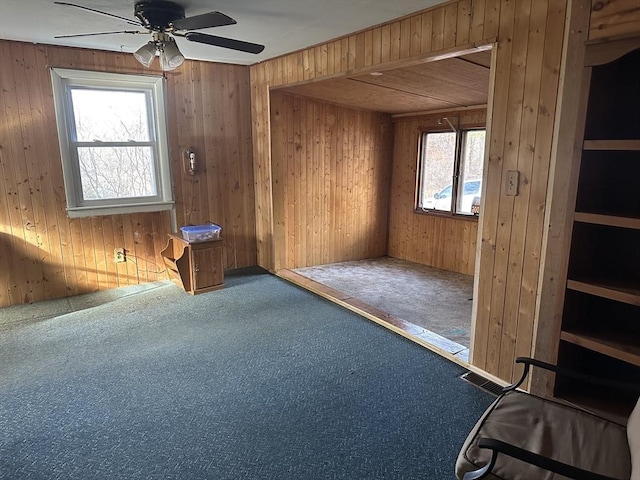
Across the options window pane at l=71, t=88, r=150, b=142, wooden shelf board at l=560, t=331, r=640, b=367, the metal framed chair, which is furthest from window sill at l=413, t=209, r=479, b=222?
the metal framed chair

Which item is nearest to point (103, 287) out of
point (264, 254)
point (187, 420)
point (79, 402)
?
point (264, 254)

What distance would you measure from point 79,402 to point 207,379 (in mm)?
709

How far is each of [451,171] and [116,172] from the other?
13.1ft

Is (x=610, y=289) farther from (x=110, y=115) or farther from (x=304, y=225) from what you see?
(x=110, y=115)

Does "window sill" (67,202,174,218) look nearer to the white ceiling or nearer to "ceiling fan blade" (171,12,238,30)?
the white ceiling

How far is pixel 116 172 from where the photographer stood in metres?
4.17

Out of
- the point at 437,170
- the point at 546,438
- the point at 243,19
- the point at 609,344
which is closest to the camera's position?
the point at 546,438

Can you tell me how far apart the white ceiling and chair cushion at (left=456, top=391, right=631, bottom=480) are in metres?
2.31

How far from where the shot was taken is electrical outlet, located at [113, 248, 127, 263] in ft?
13.8

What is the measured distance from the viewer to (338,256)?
572 cm

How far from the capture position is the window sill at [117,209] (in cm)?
395

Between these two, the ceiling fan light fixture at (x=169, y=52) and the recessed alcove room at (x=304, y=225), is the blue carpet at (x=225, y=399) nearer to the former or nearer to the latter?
the recessed alcove room at (x=304, y=225)

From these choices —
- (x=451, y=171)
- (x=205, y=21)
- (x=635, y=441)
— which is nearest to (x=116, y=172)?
(x=205, y=21)

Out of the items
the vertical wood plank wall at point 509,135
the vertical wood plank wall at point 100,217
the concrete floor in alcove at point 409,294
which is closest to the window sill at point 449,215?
the concrete floor in alcove at point 409,294
